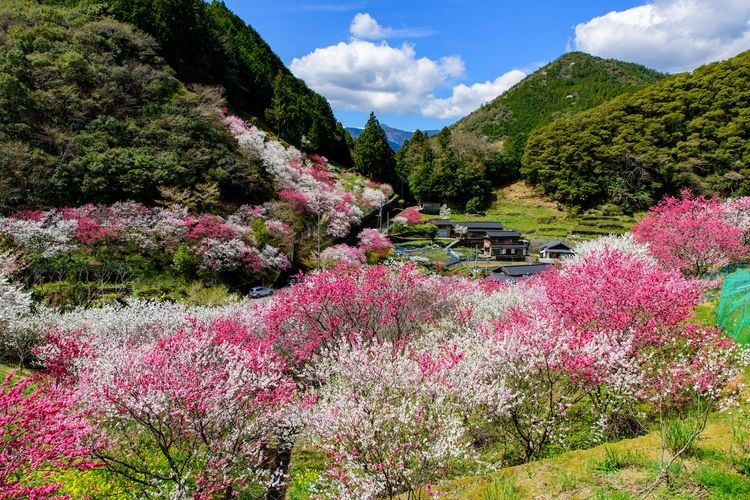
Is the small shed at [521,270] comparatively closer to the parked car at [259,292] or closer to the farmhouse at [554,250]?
the farmhouse at [554,250]

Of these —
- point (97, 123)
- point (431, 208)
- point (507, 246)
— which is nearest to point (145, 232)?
point (97, 123)

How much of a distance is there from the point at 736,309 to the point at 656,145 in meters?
65.9

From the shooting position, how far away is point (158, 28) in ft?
136

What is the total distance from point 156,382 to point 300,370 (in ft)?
21.1

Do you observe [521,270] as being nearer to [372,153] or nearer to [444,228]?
[444,228]

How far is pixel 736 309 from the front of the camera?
9.31 m

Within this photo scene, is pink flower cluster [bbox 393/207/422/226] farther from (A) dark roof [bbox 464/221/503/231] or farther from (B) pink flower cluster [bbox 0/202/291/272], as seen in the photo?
(B) pink flower cluster [bbox 0/202/291/272]

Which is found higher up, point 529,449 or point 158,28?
point 158,28

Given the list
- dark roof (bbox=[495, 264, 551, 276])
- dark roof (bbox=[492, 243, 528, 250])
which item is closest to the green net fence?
dark roof (bbox=[495, 264, 551, 276])

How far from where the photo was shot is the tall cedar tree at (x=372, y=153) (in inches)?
2370

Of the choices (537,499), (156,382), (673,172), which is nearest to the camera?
(537,499)

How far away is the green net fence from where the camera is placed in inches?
340

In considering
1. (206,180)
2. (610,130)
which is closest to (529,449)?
(206,180)

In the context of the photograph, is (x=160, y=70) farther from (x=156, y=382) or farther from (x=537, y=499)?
(x=537, y=499)
